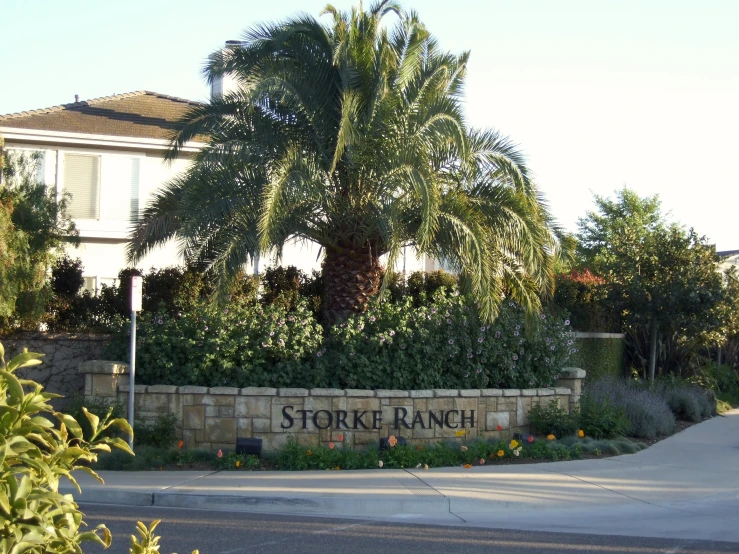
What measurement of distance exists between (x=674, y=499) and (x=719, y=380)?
12.1m

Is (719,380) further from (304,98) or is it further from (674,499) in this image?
(304,98)

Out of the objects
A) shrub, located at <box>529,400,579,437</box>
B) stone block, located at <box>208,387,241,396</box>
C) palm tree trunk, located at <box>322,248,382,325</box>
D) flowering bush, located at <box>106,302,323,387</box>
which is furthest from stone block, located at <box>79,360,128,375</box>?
shrub, located at <box>529,400,579,437</box>

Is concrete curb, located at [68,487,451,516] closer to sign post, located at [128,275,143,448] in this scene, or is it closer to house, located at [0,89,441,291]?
sign post, located at [128,275,143,448]

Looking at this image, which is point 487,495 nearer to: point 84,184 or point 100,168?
point 100,168

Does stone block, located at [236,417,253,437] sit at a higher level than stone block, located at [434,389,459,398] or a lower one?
lower

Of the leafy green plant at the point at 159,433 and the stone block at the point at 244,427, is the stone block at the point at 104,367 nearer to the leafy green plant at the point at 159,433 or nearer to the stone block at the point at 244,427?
the leafy green plant at the point at 159,433

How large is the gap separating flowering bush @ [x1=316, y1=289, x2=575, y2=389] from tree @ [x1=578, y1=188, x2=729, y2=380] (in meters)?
4.64

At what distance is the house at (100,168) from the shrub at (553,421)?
8.04 meters

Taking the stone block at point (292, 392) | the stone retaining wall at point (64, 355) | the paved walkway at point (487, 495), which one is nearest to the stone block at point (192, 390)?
the stone block at point (292, 392)

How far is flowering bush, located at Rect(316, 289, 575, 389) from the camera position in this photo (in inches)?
514

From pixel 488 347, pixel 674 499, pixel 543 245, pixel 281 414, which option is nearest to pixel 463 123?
pixel 543 245

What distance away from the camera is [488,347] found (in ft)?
45.1

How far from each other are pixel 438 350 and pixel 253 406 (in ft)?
10.4

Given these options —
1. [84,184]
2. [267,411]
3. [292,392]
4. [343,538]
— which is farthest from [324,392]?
[84,184]
